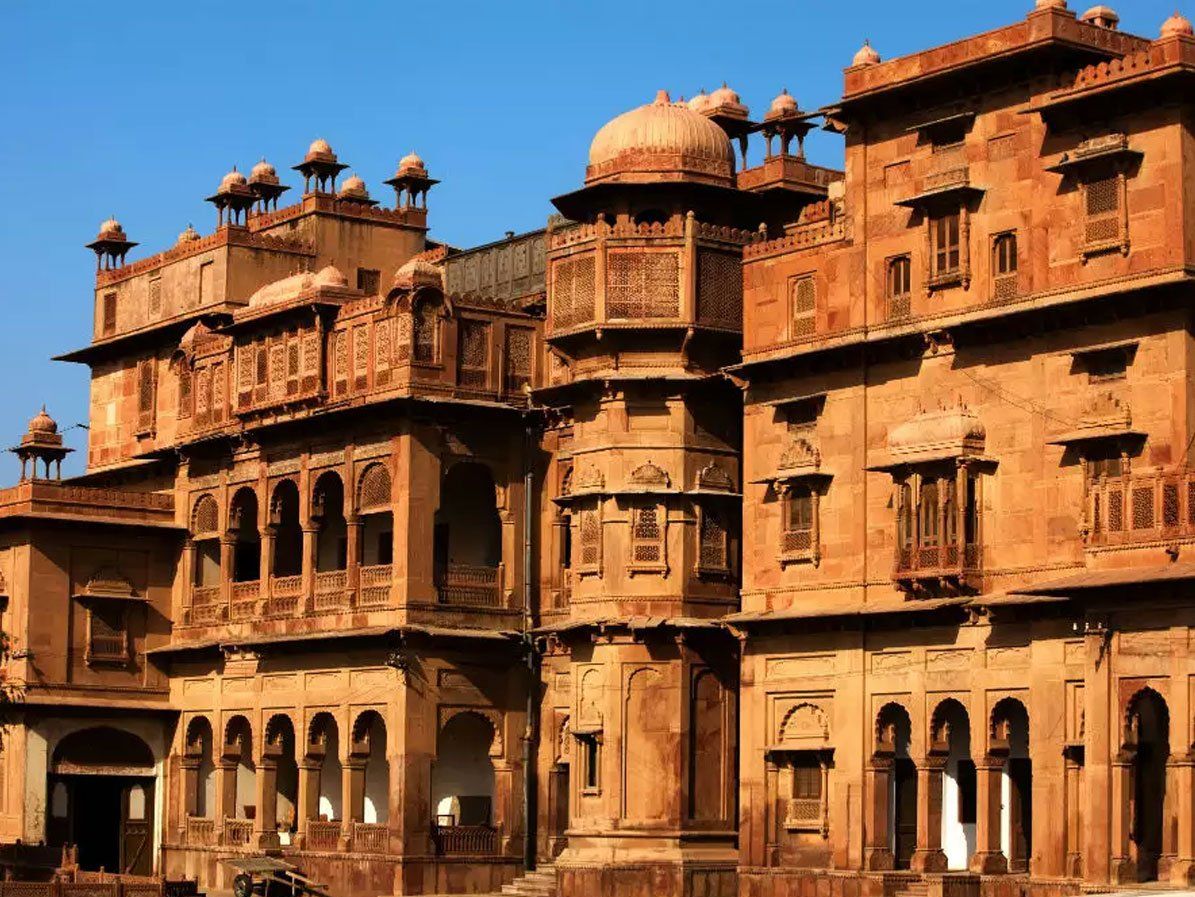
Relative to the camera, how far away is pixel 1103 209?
40281mm

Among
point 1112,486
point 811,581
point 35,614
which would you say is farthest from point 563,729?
point 1112,486

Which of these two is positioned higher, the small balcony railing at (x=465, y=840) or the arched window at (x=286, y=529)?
the arched window at (x=286, y=529)

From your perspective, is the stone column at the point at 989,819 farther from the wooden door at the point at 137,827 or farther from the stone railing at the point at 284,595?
the wooden door at the point at 137,827

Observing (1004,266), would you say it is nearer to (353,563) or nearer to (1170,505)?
(1170,505)

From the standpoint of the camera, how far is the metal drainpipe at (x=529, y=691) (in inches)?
2101

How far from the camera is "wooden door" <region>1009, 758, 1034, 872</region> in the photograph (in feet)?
137

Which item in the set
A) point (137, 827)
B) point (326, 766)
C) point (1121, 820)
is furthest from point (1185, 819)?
point (137, 827)

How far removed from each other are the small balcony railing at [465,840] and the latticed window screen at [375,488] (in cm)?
628

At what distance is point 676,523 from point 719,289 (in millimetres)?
4171

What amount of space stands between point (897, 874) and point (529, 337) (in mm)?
15579

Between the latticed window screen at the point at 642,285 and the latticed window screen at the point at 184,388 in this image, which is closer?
the latticed window screen at the point at 642,285

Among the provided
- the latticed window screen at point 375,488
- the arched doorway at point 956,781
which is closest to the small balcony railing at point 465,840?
the latticed window screen at point 375,488

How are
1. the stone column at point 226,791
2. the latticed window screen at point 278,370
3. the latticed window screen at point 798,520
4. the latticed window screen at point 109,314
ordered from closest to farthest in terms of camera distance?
the latticed window screen at point 798,520 < the latticed window screen at point 278,370 < the stone column at point 226,791 < the latticed window screen at point 109,314

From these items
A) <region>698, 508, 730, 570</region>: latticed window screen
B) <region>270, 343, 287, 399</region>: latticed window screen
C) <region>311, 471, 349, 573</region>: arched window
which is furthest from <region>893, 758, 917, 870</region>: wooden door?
<region>270, 343, 287, 399</region>: latticed window screen
